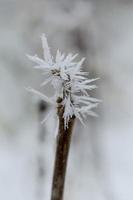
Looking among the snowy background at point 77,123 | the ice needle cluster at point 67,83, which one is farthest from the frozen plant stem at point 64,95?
the snowy background at point 77,123

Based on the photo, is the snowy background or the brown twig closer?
the brown twig

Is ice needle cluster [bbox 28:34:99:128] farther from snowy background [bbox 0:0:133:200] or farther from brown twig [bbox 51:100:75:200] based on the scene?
snowy background [bbox 0:0:133:200]

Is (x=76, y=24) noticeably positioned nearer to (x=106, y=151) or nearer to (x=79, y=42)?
(x=79, y=42)

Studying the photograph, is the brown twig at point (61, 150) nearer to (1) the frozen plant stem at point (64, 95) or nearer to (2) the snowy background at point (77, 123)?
(1) the frozen plant stem at point (64, 95)

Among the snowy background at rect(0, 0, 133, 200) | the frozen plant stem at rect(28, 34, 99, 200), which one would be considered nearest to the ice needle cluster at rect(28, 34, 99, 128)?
the frozen plant stem at rect(28, 34, 99, 200)

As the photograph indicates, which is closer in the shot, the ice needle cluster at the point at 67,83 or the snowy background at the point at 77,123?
the ice needle cluster at the point at 67,83

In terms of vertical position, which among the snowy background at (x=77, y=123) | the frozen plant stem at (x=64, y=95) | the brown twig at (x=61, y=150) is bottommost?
the brown twig at (x=61, y=150)

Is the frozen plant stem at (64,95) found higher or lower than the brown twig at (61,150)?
higher

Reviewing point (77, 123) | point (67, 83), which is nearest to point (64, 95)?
A: point (67, 83)
